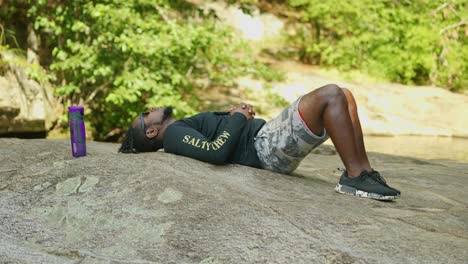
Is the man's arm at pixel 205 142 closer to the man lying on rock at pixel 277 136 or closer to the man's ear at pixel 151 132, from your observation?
the man lying on rock at pixel 277 136

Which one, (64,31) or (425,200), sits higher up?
(64,31)

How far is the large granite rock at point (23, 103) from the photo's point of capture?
30.9 ft

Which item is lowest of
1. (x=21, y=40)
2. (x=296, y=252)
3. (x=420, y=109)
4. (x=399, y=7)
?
(x=420, y=109)

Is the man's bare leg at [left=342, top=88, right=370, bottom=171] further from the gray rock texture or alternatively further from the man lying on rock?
the gray rock texture

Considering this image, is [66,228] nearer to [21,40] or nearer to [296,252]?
[296,252]

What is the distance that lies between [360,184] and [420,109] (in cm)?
1101

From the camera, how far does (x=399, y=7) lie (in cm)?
1722

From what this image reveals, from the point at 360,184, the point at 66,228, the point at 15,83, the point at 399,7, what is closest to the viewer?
the point at 66,228

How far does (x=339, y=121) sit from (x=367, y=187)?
45 centimetres

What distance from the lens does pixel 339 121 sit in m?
3.50

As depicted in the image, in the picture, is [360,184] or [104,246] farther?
[360,184]

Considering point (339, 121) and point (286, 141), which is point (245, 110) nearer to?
point (286, 141)

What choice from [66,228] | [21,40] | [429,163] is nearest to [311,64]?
[21,40]

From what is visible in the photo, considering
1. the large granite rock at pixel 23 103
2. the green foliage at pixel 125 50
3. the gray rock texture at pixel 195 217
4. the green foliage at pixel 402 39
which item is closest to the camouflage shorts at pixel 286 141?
the gray rock texture at pixel 195 217
